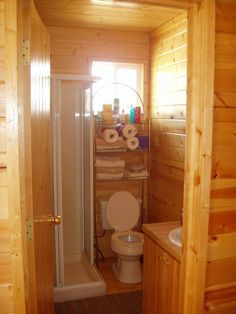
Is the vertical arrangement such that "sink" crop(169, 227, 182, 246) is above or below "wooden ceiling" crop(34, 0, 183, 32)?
below

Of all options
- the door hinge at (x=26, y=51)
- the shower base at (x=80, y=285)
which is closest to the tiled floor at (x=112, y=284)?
the shower base at (x=80, y=285)

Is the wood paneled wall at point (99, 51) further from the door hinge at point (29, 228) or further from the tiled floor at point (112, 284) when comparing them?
the door hinge at point (29, 228)

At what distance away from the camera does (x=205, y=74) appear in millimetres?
1474

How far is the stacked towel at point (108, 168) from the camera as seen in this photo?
3.43 meters

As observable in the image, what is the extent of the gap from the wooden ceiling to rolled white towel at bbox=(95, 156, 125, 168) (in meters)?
1.39

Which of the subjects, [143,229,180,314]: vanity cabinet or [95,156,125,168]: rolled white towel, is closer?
[143,229,180,314]: vanity cabinet

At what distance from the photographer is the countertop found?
6.35 feet

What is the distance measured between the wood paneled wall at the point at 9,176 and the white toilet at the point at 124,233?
76.5 inches

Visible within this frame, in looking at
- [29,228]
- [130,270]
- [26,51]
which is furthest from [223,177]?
[130,270]

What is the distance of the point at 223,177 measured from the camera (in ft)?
5.21

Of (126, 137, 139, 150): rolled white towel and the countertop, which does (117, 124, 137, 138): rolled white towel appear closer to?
(126, 137, 139, 150): rolled white towel

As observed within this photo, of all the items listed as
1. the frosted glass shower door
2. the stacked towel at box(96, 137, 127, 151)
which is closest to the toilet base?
the frosted glass shower door

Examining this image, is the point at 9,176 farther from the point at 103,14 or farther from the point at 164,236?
the point at 103,14

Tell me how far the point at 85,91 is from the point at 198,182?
191cm
